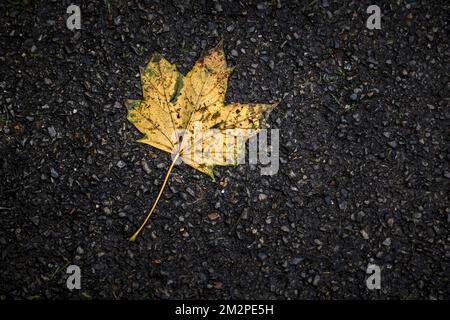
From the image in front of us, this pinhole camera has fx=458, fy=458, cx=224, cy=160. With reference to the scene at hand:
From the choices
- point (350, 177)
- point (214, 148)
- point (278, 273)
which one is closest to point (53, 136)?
point (214, 148)

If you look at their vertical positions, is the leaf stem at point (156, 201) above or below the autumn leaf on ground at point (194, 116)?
below

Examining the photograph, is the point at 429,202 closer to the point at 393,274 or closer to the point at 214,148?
the point at 393,274

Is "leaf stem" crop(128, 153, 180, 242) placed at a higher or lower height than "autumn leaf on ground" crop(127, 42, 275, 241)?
lower

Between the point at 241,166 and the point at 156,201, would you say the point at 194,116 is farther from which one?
the point at 156,201
